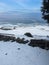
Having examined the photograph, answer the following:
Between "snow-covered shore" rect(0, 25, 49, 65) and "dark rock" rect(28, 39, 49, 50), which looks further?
"dark rock" rect(28, 39, 49, 50)

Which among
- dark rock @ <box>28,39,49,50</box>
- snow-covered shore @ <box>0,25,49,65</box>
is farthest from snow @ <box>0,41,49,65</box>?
dark rock @ <box>28,39,49,50</box>

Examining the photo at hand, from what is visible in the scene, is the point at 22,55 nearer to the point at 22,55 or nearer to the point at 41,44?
the point at 22,55

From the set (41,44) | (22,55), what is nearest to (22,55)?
(22,55)

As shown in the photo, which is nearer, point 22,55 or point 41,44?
point 22,55

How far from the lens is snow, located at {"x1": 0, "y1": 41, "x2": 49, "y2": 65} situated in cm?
1221

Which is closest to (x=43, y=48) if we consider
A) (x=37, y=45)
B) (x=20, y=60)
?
(x=37, y=45)

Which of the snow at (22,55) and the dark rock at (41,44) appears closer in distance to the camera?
the snow at (22,55)

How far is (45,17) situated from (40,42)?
3042 millimetres

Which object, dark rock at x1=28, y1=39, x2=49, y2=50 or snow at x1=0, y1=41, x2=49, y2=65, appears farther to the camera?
dark rock at x1=28, y1=39, x2=49, y2=50

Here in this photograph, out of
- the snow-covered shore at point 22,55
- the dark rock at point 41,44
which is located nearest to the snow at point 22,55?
the snow-covered shore at point 22,55

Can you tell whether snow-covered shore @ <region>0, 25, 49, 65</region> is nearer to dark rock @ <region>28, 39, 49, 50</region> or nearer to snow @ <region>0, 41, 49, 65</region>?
snow @ <region>0, 41, 49, 65</region>

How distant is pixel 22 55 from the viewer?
1325cm

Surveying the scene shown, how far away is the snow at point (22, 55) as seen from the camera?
12.2 m

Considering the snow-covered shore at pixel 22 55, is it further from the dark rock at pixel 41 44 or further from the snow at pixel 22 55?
the dark rock at pixel 41 44
